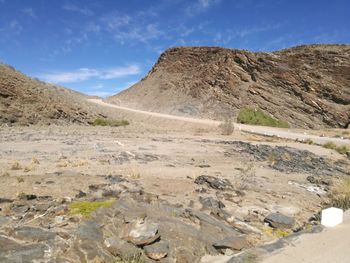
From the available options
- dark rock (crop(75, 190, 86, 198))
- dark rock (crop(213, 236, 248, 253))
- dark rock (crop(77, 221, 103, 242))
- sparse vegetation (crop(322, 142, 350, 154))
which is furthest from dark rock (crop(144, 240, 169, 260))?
sparse vegetation (crop(322, 142, 350, 154))

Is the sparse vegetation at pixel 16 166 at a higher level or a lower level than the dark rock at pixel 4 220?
higher

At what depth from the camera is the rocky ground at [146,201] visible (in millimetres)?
6586

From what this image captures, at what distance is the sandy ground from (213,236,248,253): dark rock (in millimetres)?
697

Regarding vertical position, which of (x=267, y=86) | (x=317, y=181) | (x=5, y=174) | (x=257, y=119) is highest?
Result: (x=267, y=86)

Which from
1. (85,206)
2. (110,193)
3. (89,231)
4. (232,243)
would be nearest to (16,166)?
(110,193)

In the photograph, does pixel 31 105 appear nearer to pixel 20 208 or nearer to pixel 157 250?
pixel 20 208

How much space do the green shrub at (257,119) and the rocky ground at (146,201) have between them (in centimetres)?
2690

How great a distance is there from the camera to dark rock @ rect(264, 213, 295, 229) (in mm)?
8838

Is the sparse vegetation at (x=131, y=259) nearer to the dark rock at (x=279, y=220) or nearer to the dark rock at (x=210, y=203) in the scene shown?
the dark rock at (x=210, y=203)

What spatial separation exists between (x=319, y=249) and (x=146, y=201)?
3.75 meters

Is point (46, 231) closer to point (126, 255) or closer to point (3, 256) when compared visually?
point (3, 256)

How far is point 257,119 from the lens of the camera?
45.9 metres

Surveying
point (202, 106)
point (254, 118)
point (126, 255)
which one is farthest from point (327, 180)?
point (202, 106)

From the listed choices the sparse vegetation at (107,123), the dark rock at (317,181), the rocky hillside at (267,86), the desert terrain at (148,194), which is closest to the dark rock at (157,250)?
the desert terrain at (148,194)
